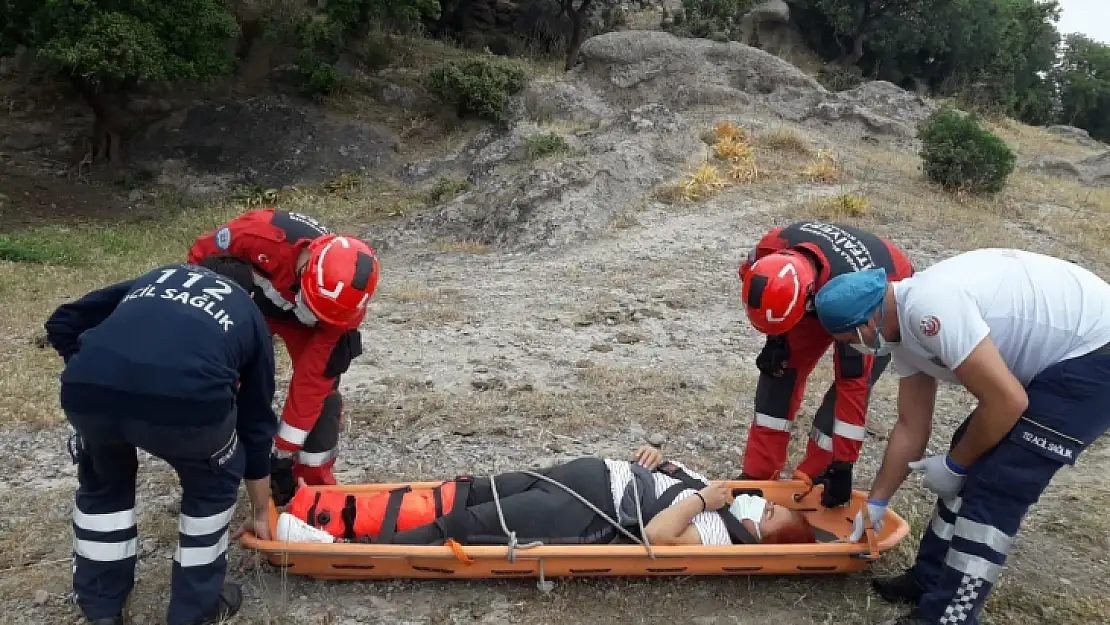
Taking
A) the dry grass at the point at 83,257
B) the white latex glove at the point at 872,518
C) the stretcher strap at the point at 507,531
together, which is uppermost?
the white latex glove at the point at 872,518

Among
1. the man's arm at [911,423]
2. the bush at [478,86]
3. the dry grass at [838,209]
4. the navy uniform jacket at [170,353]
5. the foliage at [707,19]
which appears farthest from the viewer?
the foliage at [707,19]

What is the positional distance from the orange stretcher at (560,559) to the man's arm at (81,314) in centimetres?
109

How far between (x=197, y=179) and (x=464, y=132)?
500 centimetres

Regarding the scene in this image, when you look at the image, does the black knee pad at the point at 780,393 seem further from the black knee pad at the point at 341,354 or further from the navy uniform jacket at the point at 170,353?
the navy uniform jacket at the point at 170,353

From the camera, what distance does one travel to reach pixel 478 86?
52.9ft

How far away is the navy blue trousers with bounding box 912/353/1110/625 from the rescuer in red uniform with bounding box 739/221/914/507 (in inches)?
35.1

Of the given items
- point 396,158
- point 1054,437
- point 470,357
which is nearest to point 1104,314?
point 1054,437

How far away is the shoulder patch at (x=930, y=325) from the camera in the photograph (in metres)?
2.94

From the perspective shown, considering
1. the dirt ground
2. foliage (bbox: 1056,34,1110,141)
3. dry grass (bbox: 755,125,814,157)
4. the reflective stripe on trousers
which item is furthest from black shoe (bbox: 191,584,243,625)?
foliage (bbox: 1056,34,1110,141)

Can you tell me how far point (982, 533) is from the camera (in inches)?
124

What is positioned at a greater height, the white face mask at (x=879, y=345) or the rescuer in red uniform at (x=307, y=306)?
the white face mask at (x=879, y=345)

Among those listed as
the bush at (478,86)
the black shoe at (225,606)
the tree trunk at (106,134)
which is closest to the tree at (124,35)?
the tree trunk at (106,134)

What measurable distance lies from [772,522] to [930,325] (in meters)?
1.54

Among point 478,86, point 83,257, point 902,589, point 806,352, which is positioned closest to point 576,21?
point 478,86
